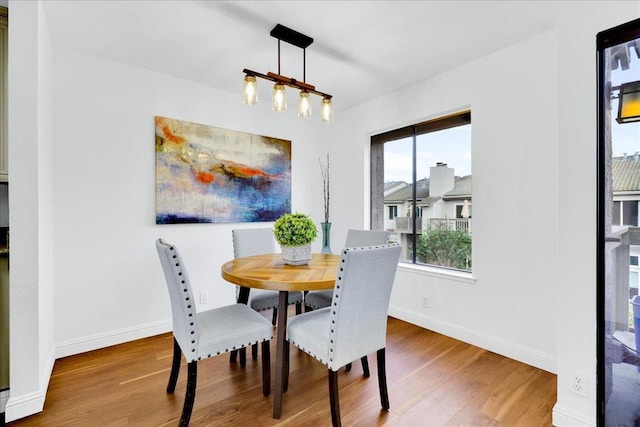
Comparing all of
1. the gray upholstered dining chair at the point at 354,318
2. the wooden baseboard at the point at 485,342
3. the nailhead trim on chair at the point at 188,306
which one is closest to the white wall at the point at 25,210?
the nailhead trim on chair at the point at 188,306

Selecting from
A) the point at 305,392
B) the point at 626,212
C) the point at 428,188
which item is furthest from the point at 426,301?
the point at 626,212

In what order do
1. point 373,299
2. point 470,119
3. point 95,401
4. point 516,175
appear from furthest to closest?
point 470,119 < point 516,175 < point 95,401 < point 373,299

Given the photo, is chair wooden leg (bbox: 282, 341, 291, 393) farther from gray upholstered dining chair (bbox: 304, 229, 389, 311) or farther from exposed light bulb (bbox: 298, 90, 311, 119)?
exposed light bulb (bbox: 298, 90, 311, 119)

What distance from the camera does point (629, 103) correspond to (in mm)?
1325

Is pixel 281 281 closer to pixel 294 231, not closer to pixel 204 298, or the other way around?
pixel 294 231

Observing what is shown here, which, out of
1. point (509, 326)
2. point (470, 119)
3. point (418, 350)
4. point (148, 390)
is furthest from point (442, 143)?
point (148, 390)

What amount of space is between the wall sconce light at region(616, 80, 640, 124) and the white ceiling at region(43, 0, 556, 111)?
97cm

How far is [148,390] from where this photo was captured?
199 cm

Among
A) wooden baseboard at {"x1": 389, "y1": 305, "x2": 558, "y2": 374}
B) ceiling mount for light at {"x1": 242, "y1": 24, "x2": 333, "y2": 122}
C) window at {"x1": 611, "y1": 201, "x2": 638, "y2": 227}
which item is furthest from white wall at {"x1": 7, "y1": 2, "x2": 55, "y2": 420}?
window at {"x1": 611, "y1": 201, "x2": 638, "y2": 227}

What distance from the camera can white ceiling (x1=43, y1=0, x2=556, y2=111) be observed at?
1.97m

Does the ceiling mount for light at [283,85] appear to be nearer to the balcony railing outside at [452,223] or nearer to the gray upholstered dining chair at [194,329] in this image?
the gray upholstered dining chair at [194,329]

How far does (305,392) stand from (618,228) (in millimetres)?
1925

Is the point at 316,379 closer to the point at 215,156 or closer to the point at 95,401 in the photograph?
the point at 95,401

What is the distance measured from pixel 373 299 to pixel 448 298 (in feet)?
5.07
